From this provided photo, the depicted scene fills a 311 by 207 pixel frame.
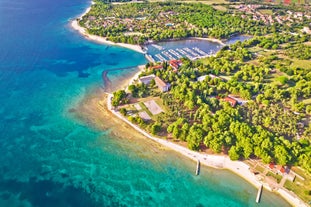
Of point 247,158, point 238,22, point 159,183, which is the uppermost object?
point 238,22

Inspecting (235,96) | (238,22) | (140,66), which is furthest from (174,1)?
(235,96)

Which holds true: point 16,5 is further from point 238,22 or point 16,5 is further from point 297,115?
point 297,115

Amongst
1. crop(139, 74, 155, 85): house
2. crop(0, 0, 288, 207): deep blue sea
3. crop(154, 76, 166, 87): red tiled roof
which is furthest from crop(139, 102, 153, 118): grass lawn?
crop(139, 74, 155, 85): house

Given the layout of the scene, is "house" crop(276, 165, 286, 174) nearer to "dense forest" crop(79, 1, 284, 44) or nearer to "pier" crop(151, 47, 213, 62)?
"pier" crop(151, 47, 213, 62)

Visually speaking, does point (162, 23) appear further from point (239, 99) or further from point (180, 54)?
point (239, 99)

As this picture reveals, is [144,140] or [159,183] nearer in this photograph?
[159,183]

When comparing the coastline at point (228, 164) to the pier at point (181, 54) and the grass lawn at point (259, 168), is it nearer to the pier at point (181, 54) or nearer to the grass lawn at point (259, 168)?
the grass lawn at point (259, 168)
